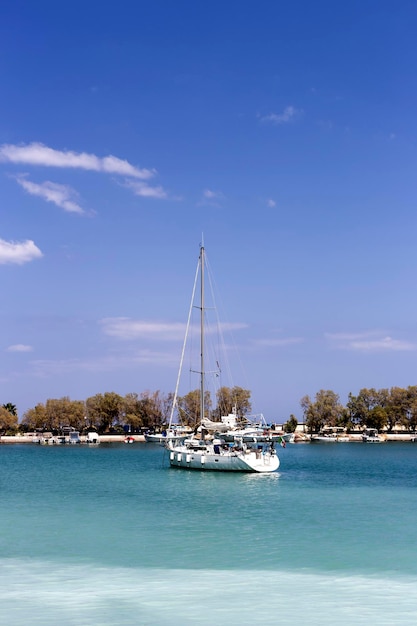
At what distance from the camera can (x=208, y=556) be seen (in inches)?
1104

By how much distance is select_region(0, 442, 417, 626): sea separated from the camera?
20062mm

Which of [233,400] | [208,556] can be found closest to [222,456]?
[208,556]

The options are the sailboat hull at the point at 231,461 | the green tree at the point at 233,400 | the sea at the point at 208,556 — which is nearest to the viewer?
the sea at the point at 208,556

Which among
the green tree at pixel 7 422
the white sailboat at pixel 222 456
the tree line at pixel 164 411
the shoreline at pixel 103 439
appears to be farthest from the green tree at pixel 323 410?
the white sailboat at pixel 222 456

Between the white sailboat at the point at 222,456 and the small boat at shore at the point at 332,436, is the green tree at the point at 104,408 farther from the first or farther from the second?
the white sailboat at the point at 222,456

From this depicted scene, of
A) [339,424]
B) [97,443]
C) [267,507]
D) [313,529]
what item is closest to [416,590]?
[313,529]

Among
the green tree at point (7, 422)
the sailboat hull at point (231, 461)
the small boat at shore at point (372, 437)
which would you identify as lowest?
the small boat at shore at point (372, 437)

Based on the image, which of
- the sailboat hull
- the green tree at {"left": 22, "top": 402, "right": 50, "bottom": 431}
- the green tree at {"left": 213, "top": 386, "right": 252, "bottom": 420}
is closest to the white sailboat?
the sailboat hull

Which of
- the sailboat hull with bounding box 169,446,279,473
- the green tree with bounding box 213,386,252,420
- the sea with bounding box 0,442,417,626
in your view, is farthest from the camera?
the green tree with bounding box 213,386,252,420

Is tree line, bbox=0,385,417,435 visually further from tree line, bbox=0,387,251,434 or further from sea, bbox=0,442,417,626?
sea, bbox=0,442,417,626

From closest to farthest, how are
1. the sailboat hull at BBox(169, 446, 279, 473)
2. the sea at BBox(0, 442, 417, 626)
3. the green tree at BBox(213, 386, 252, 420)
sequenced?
the sea at BBox(0, 442, 417, 626), the sailboat hull at BBox(169, 446, 279, 473), the green tree at BBox(213, 386, 252, 420)

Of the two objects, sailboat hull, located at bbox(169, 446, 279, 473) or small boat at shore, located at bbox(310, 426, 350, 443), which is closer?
sailboat hull, located at bbox(169, 446, 279, 473)

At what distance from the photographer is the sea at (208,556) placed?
65.8 feet

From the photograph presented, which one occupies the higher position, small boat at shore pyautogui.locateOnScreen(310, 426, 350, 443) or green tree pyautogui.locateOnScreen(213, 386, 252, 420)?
green tree pyautogui.locateOnScreen(213, 386, 252, 420)
